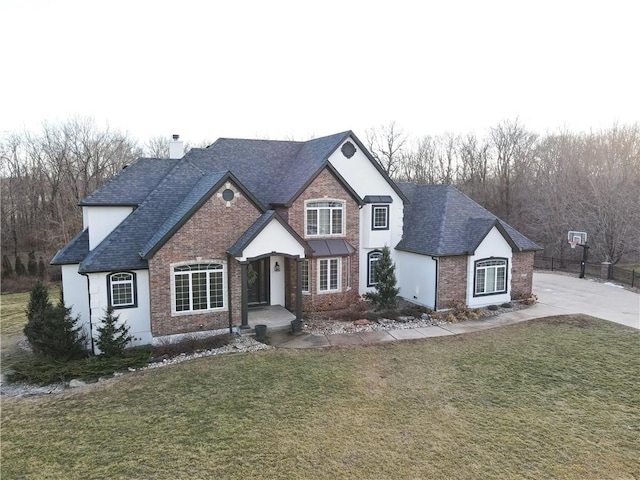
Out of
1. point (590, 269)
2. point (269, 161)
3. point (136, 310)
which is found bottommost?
point (590, 269)

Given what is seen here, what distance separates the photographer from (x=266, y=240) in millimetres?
15672

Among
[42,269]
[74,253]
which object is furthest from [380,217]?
[42,269]

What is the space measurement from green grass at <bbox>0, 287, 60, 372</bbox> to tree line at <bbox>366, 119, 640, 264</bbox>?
100 ft

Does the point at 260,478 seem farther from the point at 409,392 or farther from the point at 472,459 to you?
the point at 409,392

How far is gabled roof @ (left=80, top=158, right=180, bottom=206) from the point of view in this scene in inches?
640

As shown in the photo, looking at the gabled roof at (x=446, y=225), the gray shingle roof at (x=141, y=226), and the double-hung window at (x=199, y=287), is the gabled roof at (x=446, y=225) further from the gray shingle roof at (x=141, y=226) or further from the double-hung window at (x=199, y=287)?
the gray shingle roof at (x=141, y=226)

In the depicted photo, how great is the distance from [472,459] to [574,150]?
41.9 metres

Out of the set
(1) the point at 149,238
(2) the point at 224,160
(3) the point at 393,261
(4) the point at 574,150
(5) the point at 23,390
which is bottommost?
(5) the point at 23,390

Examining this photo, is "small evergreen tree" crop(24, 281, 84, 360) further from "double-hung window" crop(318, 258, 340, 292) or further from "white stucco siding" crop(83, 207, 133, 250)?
"double-hung window" crop(318, 258, 340, 292)

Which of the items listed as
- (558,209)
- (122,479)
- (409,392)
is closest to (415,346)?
(409,392)

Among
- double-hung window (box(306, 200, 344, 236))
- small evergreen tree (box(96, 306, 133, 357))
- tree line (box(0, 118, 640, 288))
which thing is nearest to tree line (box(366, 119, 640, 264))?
tree line (box(0, 118, 640, 288))

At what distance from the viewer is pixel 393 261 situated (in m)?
21.0

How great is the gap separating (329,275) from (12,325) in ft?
48.6

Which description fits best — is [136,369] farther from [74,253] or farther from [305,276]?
[305,276]
